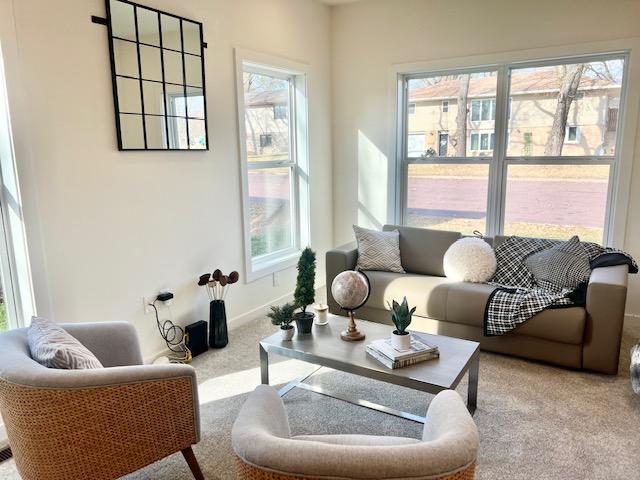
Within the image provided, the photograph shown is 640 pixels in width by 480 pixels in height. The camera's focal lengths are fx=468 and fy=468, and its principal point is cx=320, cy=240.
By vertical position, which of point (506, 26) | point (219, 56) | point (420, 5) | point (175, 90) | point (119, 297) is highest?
point (420, 5)

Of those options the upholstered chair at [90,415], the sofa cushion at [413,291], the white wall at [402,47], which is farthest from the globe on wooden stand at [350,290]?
the white wall at [402,47]

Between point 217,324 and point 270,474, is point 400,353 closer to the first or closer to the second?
point 270,474

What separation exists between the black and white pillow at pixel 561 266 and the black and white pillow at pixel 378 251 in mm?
985

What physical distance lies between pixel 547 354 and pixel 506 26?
269 cm

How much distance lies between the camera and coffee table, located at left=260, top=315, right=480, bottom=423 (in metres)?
2.14

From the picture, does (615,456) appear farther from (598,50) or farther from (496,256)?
(598,50)

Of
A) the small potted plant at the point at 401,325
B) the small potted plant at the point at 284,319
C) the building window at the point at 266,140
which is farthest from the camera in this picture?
the building window at the point at 266,140

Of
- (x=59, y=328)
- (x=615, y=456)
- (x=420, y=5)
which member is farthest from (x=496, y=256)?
(x=59, y=328)

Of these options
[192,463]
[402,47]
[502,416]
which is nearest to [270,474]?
[192,463]

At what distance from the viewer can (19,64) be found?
2236mm

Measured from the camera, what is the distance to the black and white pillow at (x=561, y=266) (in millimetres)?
3133

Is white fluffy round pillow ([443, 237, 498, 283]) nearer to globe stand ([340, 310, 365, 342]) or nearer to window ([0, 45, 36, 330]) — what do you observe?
globe stand ([340, 310, 365, 342])

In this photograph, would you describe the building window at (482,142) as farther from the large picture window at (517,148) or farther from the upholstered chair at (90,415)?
the upholstered chair at (90,415)

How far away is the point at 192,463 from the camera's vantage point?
1.94 metres
